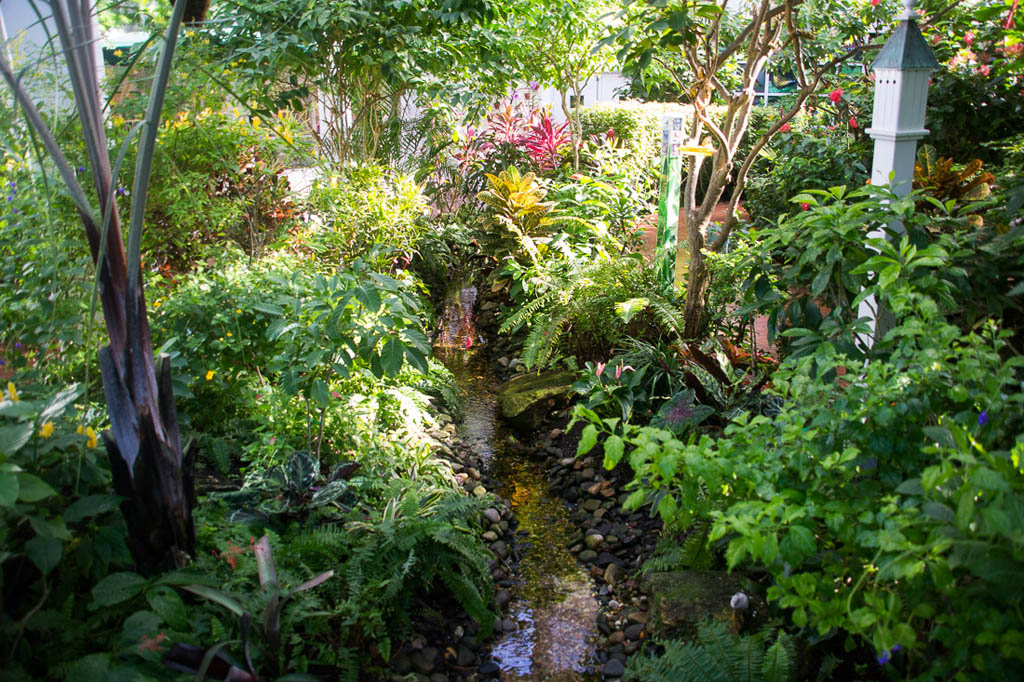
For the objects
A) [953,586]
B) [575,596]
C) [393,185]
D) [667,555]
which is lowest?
[575,596]

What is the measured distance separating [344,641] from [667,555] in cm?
130

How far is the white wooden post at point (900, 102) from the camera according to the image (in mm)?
3229

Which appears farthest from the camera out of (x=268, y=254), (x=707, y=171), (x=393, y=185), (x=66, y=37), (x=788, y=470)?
(x=707, y=171)

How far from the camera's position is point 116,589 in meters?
2.18

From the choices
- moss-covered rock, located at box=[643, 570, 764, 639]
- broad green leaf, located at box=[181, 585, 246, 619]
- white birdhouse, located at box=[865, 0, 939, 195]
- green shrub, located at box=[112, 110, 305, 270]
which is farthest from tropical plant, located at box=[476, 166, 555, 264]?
broad green leaf, located at box=[181, 585, 246, 619]

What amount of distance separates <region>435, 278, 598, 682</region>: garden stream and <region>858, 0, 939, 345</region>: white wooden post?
1.68 metres

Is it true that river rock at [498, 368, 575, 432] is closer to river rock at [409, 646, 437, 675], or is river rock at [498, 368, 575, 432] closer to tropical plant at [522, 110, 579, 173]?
river rock at [409, 646, 437, 675]

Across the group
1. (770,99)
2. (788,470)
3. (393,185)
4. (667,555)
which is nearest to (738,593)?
(667,555)

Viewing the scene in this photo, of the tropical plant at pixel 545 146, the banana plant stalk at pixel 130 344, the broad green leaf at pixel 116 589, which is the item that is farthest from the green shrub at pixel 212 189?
the tropical plant at pixel 545 146

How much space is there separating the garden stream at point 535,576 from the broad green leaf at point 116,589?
4.22ft

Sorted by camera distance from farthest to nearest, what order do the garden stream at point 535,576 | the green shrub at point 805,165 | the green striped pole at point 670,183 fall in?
1. the green shrub at point 805,165
2. the green striped pole at point 670,183
3. the garden stream at point 535,576

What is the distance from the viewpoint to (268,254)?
5.33 m

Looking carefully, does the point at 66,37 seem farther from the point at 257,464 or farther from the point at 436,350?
the point at 436,350

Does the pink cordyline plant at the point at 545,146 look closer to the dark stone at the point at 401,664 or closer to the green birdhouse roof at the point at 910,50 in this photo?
the green birdhouse roof at the point at 910,50
